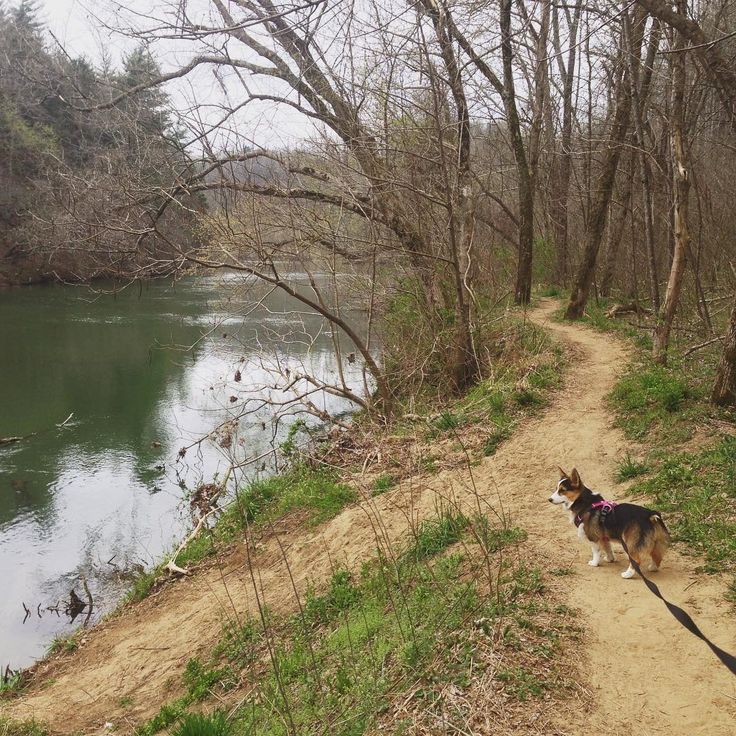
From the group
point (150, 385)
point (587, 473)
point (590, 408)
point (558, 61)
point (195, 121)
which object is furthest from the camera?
point (558, 61)

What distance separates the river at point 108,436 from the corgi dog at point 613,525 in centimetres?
462

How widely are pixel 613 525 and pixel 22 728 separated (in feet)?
16.0

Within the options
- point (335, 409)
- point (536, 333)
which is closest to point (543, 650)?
point (536, 333)

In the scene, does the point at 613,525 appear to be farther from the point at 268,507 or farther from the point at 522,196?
the point at 522,196

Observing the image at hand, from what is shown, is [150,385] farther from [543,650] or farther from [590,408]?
[543,650]

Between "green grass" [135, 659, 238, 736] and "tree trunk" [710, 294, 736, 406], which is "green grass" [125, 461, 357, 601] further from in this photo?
"tree trunk" [710, 294, 736, 406]

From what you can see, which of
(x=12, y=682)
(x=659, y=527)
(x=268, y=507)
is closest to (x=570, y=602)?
(x=659, y=527)

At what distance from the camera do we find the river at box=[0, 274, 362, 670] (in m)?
9.12

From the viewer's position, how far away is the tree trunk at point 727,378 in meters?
6.97

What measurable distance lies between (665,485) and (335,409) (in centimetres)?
990

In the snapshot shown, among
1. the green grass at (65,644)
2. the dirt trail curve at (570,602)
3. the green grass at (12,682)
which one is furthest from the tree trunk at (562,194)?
the green grass at (12,682)

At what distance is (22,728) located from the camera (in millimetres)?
5348

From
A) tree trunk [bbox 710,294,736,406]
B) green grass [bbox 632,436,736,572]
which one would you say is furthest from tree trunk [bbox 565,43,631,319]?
green grass [bbox 632,436,736,572]

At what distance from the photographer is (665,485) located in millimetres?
5945
